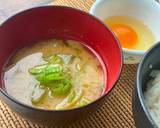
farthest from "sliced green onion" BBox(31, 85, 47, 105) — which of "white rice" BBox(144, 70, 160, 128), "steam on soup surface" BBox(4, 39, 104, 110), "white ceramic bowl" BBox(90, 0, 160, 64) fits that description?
"white ceramic bowl" BBox(90, 0, 160, 64)

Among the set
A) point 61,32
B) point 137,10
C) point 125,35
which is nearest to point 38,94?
point 61,32

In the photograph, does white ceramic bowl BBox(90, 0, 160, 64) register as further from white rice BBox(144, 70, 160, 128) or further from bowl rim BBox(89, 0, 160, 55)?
white rice BBox(144, 70, 160, 128)

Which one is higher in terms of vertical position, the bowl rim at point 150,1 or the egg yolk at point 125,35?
the bowl rim at point 150,1

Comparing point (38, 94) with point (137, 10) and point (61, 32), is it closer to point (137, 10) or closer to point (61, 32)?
point (61, 32)

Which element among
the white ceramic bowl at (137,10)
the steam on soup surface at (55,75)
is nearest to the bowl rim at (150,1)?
the white ceramic bowl at (137,10)

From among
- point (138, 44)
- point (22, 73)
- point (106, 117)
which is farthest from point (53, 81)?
point (138, 44)

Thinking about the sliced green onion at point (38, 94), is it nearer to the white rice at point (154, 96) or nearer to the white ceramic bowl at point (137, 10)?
the white rice at point (154, 96)
